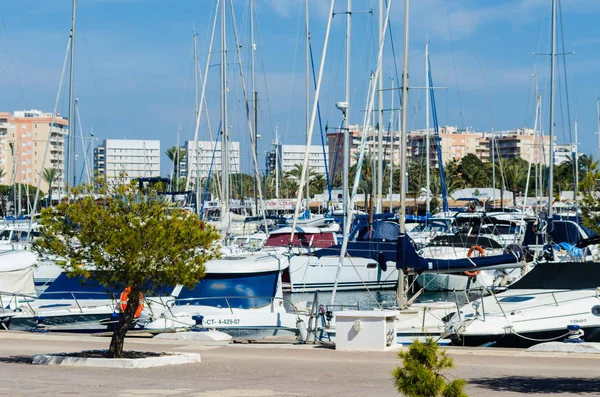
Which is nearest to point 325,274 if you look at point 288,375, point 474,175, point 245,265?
point 245,265

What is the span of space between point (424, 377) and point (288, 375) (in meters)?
6.60

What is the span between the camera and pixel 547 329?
845 inches

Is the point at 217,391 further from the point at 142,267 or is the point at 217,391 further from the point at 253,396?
the point at 142,267

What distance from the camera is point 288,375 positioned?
15.6 meters

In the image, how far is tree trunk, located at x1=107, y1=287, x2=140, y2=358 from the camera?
16.7 meters

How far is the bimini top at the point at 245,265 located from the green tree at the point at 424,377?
19047 millimetres

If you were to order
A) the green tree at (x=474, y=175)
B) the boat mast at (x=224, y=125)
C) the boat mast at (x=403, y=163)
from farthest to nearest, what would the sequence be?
the green tree at (x=474, y=175), the boat mast at (x=224, y=125), the boat mast at (x=403, y=163)

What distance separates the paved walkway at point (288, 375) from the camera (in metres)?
13.7

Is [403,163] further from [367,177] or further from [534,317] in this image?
[367,177]

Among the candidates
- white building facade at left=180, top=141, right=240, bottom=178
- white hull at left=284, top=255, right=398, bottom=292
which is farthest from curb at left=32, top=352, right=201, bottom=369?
white building facade at left=180, top=141, right=240, bottom=178

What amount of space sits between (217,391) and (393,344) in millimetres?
6742

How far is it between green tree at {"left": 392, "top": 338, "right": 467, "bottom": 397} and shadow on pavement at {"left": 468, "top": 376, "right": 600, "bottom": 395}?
4.45 meters

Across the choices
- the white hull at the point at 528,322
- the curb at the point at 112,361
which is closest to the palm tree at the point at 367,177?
the white hull at the point at 528,322

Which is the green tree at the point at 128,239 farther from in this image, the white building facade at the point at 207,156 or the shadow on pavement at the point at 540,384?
the white building facade at the point at 207,156
